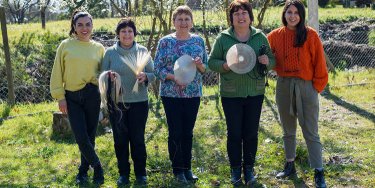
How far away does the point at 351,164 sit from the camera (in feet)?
19.9

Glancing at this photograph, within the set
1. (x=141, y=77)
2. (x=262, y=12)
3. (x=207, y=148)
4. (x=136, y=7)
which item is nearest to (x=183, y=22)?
(x=141, y=77)

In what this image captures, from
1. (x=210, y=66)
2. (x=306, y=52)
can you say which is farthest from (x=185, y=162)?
(x=306, y=52)

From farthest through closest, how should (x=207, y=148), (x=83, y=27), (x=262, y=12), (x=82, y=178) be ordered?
(x=262, y=12) < (x=207, y=148) < (x=82, y=178) < (x=83, y=27)

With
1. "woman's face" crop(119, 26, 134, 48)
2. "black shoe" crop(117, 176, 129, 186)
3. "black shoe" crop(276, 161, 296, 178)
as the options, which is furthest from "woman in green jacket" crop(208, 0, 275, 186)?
"black shoe" crop(117, 176, 129, 186)

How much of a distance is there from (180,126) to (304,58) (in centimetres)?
140

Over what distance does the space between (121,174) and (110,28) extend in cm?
1228

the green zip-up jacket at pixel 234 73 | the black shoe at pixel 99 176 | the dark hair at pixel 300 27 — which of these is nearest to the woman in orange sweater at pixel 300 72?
the dark hair at pixel 300 27

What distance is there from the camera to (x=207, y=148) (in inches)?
276

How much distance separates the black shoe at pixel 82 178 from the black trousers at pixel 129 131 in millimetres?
405

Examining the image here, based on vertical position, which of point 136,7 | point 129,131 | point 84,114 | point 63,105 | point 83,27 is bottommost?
point 129,131

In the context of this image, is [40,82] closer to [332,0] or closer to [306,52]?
[306,52]

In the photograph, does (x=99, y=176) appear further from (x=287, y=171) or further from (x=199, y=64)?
(x=287, y=171)

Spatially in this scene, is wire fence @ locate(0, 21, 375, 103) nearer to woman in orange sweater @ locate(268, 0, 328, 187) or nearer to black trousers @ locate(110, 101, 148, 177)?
black trousers @ locate(110, 101, 148, 177)

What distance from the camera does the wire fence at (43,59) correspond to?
11.4 m
